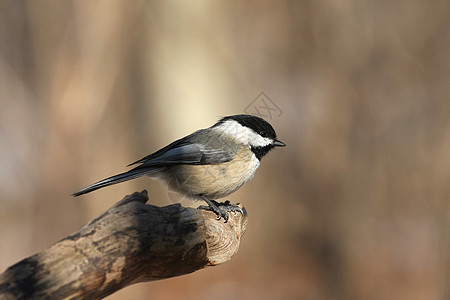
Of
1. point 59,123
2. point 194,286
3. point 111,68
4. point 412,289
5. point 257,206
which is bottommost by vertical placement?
point 412,289

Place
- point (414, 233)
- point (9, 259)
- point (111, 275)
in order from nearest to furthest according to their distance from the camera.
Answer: point (111, 275), point (9, 259), point (414, 233)

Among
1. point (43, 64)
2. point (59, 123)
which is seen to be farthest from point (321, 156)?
point (43, 64)

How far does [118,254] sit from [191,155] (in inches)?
34.0

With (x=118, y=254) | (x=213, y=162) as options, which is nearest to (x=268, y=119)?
(x=213, y=162)

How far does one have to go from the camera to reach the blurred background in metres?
4.38

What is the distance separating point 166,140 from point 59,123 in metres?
1.08

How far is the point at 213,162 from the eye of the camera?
6.80ft

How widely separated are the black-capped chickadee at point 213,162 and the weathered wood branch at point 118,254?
383 millimetres

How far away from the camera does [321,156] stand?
4703 mm

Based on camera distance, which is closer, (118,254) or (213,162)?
(118,254)

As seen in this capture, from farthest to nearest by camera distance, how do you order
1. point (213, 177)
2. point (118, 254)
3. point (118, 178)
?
point (213, 177) < point (118, 178) < point (118, 254)

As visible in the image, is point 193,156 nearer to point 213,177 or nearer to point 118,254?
point 213,177

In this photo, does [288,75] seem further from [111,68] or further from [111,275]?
[111,275]

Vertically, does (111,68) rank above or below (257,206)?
above
